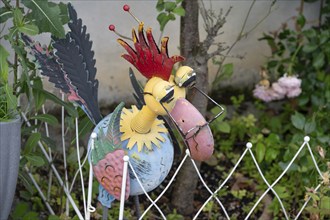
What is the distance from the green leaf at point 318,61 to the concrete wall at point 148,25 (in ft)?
1.28

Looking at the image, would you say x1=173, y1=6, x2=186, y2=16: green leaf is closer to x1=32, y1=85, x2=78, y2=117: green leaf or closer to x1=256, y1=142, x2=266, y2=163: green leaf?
x1=32, y1=85, x2=78, y2=117: green leaf

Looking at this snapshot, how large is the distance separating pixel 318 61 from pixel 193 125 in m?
2.06

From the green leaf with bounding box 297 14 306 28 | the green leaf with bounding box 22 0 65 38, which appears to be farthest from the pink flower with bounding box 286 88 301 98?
the green leaf with bounding box 22 0 65 38

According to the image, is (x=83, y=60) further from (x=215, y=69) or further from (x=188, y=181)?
(x=215, y=69)

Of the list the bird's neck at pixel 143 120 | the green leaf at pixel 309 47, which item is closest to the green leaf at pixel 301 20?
the green leaf at pixel 309 47

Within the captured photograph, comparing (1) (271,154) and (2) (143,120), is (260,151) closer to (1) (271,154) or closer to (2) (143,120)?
(1) (271,154)

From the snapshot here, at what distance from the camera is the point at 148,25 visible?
4.02 metres

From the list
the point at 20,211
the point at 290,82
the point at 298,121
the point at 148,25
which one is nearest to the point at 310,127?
the point at 298,121

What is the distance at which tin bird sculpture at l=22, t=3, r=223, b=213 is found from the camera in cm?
231

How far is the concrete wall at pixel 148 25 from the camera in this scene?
12.8 ft

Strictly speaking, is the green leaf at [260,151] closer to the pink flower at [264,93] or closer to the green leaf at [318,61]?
the pink flower at [264,93]

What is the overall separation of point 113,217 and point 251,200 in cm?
77

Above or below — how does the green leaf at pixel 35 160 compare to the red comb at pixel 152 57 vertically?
below

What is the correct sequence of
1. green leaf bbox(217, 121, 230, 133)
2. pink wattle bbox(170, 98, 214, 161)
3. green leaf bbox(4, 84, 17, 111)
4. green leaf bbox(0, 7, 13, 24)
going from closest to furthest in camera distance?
1. pink wattle bbox(170, 98, 214, 161)
2. green leaf bbox(4, 84, 17, 111)
3. green leaf bbox(0, 7, 13, 24)
4. green leaf bbox(217, 121, 230, 133)
